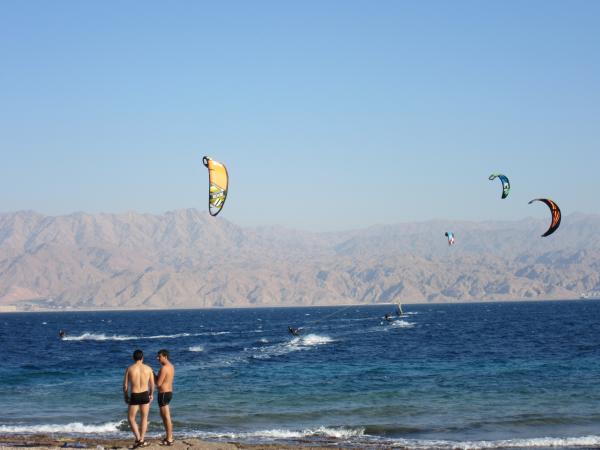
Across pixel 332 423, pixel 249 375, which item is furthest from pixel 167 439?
pixel 249 375

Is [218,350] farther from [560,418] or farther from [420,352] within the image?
[560,418]

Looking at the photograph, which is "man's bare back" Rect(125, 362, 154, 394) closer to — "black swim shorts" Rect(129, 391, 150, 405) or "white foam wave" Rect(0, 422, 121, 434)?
"black swim shorts" Rect(129, 391, 150, 405)

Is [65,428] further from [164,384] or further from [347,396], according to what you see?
[347,396]

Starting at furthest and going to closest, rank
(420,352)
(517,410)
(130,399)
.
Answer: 1. (420,352)
2. (517,410)
3. (130,399)

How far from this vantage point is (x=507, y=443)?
24922mm

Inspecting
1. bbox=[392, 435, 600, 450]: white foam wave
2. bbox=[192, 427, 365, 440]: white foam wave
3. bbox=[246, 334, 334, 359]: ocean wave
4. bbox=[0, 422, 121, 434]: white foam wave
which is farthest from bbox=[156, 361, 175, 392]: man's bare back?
bbox=[246, 334, 334, 359]: ocean wave

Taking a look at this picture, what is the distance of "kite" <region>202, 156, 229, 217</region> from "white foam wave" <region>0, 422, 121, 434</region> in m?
10.1

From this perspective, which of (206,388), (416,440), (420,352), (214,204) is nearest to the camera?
(214,204)

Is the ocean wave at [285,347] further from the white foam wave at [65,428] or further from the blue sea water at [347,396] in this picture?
the white foam wave at [65,428]

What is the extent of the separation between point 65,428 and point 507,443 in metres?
14.9

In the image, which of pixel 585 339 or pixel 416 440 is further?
pixel 585 339

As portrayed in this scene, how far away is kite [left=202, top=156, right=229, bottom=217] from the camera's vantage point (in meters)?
22.4

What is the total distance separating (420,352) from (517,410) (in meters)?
27.5

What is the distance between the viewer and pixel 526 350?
5881cm
